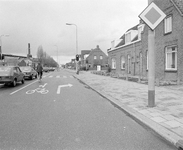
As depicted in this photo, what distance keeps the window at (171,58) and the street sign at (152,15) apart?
9.06 metres

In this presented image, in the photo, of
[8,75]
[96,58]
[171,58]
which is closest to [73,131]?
[8,75]

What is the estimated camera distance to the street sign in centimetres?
518

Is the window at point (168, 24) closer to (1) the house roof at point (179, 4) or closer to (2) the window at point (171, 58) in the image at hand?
(1) the house roof at point (179, 4)

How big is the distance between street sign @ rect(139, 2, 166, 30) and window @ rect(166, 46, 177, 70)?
9.06 metres

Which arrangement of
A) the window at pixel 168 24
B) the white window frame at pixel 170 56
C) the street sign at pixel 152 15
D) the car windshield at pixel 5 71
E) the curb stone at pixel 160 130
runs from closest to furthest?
the curb stone at pixel 160 130
the street sign at pixel 152 15
the car windshield at pixel 5 71
the white window frame at pixel 170 56
the window at pixel 168 24

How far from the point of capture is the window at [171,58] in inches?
518

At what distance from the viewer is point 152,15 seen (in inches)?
205

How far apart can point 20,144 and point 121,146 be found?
197 cm

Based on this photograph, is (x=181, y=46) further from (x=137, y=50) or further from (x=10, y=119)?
(x=10, y=119)

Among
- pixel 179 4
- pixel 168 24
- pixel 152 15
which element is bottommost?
pixel 152 15

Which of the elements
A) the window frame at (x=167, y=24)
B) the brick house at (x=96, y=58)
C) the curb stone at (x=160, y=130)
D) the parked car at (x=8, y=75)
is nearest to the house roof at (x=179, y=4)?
the window frame at (x=167, y=24)

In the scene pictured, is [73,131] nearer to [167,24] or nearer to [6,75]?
[6,75]

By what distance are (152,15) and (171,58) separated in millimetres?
9657

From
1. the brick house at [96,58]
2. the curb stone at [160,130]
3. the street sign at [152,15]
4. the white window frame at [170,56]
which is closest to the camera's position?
the curb stone at [160,130]
